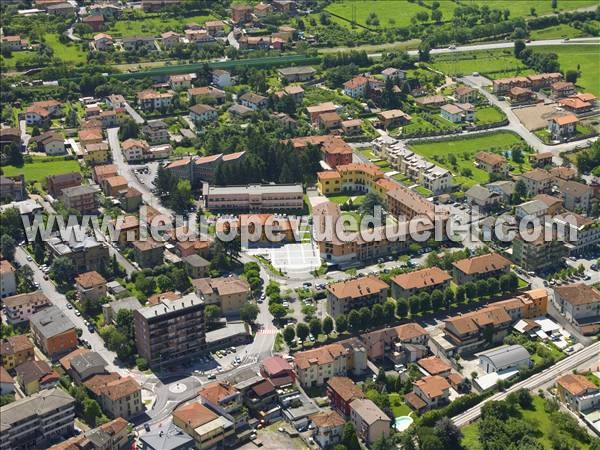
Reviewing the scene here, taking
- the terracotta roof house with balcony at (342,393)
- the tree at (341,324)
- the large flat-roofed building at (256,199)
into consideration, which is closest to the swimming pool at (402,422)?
the terracotta roof house with balcony at (342,393)

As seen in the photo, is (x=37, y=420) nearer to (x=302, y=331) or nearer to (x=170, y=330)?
(x=170, y=330)

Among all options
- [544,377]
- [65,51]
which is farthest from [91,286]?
[65,51]

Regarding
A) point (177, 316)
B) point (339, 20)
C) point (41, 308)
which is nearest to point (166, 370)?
point (177, 316)

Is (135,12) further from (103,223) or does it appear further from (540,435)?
(540,435)

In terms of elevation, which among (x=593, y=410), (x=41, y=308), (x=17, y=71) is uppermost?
(x=17, y=71)

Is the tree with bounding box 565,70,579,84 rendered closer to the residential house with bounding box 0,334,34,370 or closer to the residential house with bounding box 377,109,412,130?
the residential house with bounding box 377,109,412,130

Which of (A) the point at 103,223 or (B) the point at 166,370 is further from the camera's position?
(A) the point at 103,223

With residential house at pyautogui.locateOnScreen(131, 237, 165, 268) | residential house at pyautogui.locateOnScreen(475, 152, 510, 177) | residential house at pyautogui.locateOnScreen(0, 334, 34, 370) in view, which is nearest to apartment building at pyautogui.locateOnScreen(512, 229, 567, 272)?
residential house at pyautogui.locateOnScreen(475, 152, 510, 177)

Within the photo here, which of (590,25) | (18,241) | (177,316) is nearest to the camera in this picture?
(177,316)
